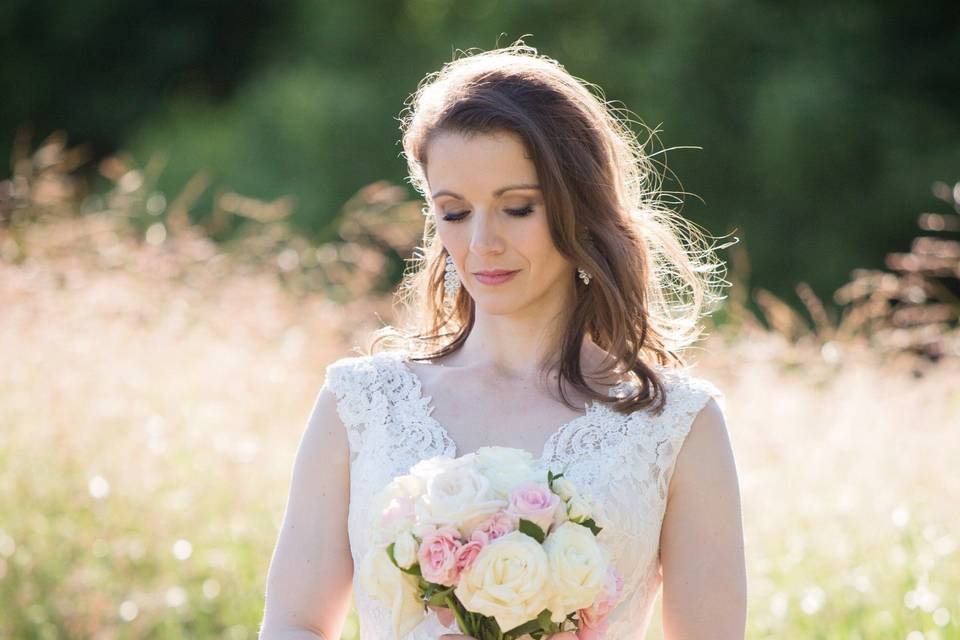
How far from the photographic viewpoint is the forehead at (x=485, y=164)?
2.73 m

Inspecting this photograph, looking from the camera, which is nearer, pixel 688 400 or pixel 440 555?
pixel 440 555

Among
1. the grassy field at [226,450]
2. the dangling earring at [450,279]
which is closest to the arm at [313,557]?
the dangling earring at [450,279]

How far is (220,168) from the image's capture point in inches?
588

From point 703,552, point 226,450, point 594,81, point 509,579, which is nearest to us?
point 509,579

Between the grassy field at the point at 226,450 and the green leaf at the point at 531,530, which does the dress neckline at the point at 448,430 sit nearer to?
the green leaf at the point at 531,530

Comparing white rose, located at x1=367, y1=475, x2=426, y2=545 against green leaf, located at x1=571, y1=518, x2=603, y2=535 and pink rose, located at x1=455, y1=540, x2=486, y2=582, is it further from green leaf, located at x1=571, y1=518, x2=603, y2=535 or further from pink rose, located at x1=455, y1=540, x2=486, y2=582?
green leaf, located at x1=571, y1=518, x2=603, y2=535

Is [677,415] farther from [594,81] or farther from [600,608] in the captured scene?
[594,81]

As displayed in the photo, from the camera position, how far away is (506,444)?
2814mm

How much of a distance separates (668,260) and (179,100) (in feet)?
47.0

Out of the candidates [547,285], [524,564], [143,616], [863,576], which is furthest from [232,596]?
[524,564]

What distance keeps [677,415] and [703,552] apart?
0.30 metres

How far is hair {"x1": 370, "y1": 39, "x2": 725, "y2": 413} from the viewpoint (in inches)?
109

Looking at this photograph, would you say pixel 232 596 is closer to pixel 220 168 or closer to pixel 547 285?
pixel 547 285

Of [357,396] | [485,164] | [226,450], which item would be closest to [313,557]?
[357,396]
